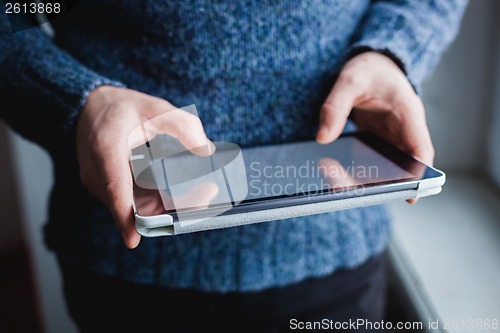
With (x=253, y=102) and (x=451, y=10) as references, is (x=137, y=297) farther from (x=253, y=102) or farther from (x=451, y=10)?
(x=451, y=10)

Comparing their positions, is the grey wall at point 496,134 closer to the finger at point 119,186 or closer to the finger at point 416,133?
the finger at point 416,133

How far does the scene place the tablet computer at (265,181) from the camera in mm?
210

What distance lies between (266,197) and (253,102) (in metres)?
0.09

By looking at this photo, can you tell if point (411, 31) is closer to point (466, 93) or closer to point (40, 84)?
point (466, 93)

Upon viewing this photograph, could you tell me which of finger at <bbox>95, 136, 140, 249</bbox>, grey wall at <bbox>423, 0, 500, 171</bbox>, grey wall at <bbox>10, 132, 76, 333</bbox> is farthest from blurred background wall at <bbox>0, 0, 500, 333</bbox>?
grey wall at <bbox>10, 132, 76, 333</bbox>

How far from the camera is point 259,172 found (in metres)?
0.26

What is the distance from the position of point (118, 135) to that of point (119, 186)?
0.03 m

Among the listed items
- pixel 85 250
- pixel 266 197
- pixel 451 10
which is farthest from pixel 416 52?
pixel 85 250

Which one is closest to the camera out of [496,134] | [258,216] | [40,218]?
[258,216]

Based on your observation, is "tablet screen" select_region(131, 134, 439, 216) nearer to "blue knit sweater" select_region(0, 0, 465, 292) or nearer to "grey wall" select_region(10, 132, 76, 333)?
"blue knit sweater" select_region(0, 0, 465, 292)

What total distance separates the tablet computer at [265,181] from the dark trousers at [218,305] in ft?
0.30

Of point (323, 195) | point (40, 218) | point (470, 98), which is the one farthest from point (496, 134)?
point (40, 218)

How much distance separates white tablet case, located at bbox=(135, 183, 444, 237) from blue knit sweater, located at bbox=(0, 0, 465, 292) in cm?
9

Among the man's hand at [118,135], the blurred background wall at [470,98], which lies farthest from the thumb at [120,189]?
the blurred background wall at [470,98]
